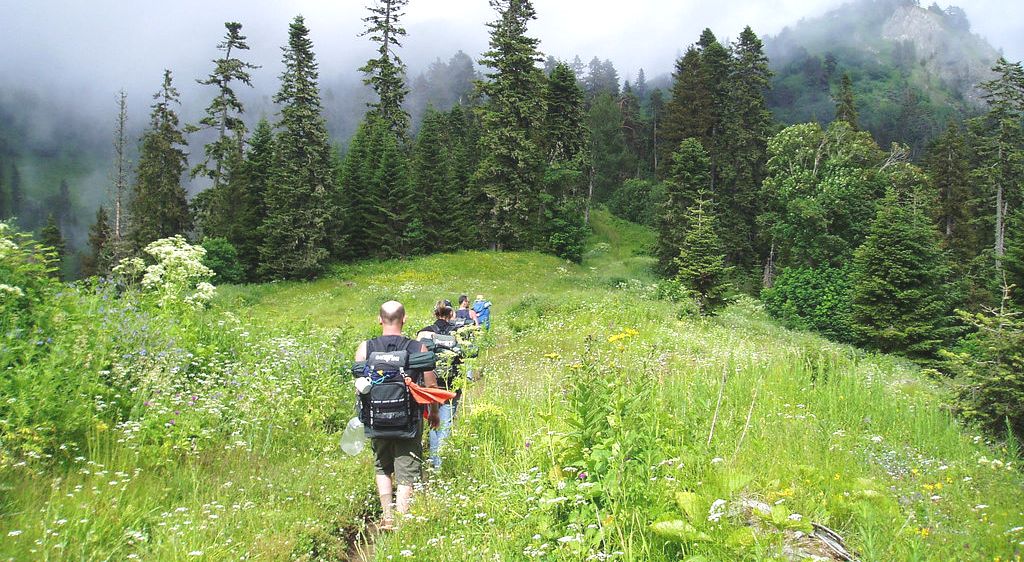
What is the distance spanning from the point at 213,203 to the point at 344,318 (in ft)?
84.2

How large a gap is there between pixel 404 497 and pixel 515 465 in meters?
1.05

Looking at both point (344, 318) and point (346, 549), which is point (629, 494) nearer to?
point (346, 549)

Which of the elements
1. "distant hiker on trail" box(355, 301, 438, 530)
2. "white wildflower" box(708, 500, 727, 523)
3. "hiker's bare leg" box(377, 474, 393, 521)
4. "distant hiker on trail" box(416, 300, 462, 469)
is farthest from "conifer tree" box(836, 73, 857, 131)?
"white wildflower" box(708, 500, 727, 523)

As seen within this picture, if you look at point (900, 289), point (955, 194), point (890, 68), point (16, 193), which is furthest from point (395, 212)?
point (890, 68)

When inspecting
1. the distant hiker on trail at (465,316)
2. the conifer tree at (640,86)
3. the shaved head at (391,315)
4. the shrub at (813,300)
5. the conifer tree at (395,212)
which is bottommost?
the shrub at (813,300)

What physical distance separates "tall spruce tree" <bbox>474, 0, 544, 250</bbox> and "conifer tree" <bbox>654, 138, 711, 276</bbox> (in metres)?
9.96

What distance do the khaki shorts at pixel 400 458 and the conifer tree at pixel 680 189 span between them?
113 feet

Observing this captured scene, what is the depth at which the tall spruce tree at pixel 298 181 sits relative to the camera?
3512 cm

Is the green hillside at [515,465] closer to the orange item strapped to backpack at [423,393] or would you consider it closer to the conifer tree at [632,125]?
the orange item strapped to backpack at [423,393]

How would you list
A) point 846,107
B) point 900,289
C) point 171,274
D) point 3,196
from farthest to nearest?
point 3,196, point 846,107, point 900,289, point 171,274

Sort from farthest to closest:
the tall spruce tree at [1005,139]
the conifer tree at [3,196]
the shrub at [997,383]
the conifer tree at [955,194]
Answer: the conifer tree at [3,196] → the conifer tree at [955,194] → the tall spruce tree at [1005,139] → the shrub at [997,383]

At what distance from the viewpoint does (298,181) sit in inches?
1389

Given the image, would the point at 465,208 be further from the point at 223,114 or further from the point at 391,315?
the point at 391,315

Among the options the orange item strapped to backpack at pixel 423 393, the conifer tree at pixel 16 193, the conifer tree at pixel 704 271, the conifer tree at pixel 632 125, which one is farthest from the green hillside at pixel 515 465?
the conifer tree at pixel 16 193
